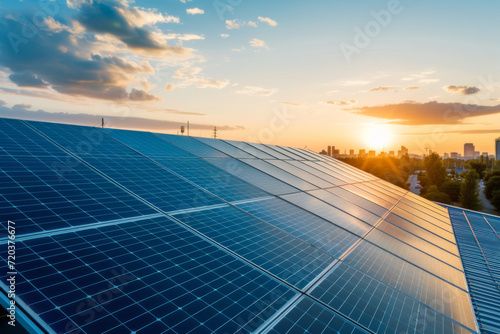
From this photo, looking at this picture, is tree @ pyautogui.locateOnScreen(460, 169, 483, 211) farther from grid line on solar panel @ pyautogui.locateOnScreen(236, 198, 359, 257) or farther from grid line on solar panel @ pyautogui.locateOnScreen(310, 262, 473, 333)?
grid line on solar panel @ pyautogui.locateOnScreen(310, 262, 473, 333)

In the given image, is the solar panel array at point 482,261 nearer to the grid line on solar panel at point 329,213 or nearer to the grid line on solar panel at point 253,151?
the grid line on solar panel at point 329,213

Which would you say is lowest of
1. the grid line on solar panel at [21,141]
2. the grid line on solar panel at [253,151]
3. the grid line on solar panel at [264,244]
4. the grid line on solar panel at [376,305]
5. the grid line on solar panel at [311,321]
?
the grid line on solar panel at [376,305]

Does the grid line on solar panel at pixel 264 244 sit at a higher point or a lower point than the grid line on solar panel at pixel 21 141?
lower

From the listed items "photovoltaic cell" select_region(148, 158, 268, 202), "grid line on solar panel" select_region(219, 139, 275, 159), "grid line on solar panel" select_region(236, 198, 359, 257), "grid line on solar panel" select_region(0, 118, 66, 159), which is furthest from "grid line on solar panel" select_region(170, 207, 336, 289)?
"grid line on solar panel" select_region(219, 139, 275, 159)

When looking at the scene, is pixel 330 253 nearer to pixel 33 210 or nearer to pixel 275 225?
pixel 275 225

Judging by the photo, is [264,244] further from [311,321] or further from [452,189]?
[452,189]

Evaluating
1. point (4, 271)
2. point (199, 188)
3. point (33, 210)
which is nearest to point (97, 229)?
point (33, 210)

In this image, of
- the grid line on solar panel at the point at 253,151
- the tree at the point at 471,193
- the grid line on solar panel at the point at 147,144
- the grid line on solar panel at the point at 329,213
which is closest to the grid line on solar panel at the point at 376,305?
the grid line on solar panel at the point at 329,213
